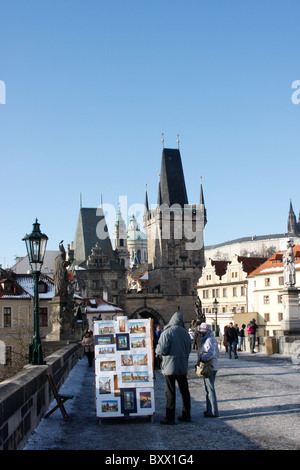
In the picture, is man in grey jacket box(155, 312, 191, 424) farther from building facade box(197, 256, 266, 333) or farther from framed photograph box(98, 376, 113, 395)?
building facade box(197, 256, 266, 333)

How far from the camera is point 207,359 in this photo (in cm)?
895

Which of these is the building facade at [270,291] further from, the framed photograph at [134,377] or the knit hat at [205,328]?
the framed photograph at [134,377]

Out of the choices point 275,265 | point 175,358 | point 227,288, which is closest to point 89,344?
point 175,358

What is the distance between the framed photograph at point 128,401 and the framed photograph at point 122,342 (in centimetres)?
59

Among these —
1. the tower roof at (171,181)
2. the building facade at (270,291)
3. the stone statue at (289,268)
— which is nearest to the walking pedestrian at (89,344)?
the stone statue at (289,268)

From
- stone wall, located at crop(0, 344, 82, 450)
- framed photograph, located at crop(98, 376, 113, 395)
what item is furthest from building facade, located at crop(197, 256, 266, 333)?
framed photograph, located at crop(98, 376, 113, 395)

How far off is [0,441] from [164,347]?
3.27 meters

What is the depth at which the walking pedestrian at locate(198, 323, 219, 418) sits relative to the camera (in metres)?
8.73

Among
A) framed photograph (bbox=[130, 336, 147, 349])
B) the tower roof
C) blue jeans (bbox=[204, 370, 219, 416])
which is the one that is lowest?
blue jeans (bbox=[204, 370, 219, 416])

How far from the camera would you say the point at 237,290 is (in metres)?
64.2

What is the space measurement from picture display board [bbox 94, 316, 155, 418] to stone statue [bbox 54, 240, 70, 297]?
10677mm

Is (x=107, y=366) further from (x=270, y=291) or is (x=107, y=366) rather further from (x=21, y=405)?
(x=270, y=291)
